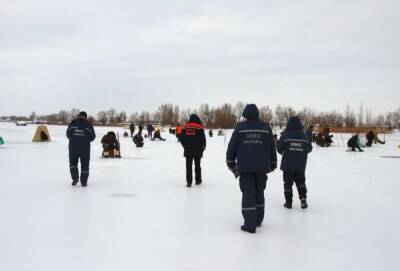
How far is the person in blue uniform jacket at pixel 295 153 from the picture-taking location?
6.72 metres

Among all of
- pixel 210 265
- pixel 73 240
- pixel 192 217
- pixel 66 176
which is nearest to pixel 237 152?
pixel 192 217

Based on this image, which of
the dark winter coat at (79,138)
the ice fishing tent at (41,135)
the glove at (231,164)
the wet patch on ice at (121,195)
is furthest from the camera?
the ice fishing tent at (41,135)

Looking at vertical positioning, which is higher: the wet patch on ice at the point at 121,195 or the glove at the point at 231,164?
the glove at the point at 231,164

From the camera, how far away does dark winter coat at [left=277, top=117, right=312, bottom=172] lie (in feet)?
22.0

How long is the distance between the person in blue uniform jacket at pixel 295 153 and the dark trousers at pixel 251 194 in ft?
4.74

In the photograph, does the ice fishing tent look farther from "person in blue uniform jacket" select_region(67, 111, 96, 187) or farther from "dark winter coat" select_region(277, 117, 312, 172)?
"dark winter coat" select_region(277, 117, 312, 172)

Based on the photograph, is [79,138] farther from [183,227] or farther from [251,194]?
[251,194]

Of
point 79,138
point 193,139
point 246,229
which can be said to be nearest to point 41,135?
point 79,138

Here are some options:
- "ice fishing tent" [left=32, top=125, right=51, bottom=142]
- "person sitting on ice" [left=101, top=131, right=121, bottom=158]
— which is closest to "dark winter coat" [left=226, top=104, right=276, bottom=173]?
"person sitting on ice" [left=101, top=131, right=121, bottom=158]

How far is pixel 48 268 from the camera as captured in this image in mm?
3883

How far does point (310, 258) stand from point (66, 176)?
774 cm

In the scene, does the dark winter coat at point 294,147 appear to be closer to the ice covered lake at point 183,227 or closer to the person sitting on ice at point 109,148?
the ice covered lake at point 183,227

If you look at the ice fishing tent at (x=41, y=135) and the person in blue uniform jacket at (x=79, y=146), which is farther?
the ice fishing tent at (x=41, y=135)

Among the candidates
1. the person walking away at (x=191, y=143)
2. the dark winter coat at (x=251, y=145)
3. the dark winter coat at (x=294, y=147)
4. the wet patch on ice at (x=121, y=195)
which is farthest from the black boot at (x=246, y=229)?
the person walking away at (x=191, y=143)
